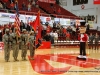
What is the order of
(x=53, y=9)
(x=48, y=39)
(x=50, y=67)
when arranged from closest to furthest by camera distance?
(x=50, y=67)
(x=48, y=39)
(x=53, y=9)

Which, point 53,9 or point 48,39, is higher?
point 53,9

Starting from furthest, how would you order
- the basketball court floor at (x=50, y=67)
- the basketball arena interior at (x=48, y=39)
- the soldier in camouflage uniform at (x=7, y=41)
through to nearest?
the soldier in camouflage uniform at (x=7, y=41) → the basketball arena interior at (x=48, y=39) → the basketball court floor at (x=50, y=67)

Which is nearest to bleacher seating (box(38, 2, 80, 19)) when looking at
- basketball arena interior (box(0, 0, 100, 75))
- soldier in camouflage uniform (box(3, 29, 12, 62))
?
basketball arena interior (box(0, 0, 100, 75))

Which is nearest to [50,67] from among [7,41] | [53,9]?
[7,41]

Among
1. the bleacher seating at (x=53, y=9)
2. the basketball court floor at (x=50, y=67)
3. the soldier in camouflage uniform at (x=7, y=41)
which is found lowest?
the basketball court floor at (x=50, y=67)

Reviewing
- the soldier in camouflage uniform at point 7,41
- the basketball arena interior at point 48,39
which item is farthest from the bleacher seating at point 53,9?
the soldier in camouflage uniform at point 7,41

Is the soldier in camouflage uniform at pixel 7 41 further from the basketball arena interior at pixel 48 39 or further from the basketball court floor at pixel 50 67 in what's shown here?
the basketball court floor at pixel 50 67

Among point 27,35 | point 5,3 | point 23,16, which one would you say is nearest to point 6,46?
point 27,35

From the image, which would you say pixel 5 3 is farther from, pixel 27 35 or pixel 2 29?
pixel 27 35

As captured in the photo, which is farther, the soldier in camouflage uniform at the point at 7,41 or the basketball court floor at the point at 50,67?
the soldier in camouflage uniform at the point at 7,41

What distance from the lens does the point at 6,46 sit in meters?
12.4

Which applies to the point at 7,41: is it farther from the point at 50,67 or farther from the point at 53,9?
the point at 53,9

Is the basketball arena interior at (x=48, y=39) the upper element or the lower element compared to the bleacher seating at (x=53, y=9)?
lower

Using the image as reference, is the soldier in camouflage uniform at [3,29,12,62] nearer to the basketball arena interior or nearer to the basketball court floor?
the basketball arena interior
